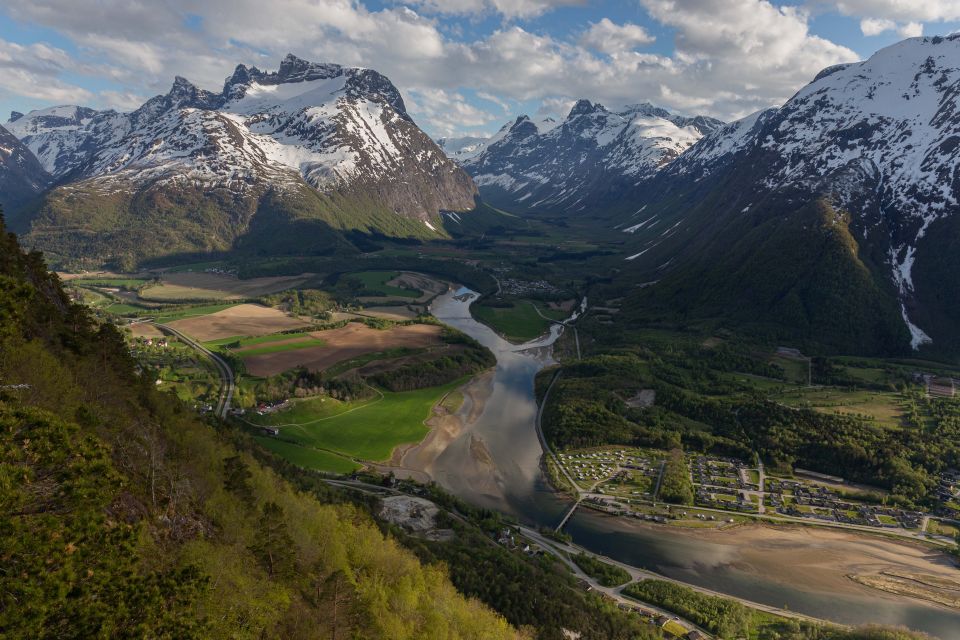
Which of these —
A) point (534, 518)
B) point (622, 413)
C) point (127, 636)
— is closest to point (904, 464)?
point (622, 413)

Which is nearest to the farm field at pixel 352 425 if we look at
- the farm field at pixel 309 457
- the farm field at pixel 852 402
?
the farm field at pixel 309 457

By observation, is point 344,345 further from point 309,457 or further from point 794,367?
point 794,367

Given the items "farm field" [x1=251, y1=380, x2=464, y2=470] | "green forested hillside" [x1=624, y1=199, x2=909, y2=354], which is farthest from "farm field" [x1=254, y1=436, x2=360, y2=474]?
"green forested hillside" [x1=624, y1=199, x2=909, y2=354]

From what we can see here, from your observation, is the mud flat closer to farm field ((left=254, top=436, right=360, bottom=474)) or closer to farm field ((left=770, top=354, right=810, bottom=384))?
farm field ((left=254, top=436, right=360, bottom=474))

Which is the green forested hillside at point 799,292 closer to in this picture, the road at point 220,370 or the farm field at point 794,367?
the farm field at point 794,367

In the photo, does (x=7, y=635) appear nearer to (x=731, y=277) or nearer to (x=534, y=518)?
(x=534, y=518)

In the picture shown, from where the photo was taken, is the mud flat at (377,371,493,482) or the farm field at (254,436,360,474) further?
the mud flat at (377,371,493,482)
